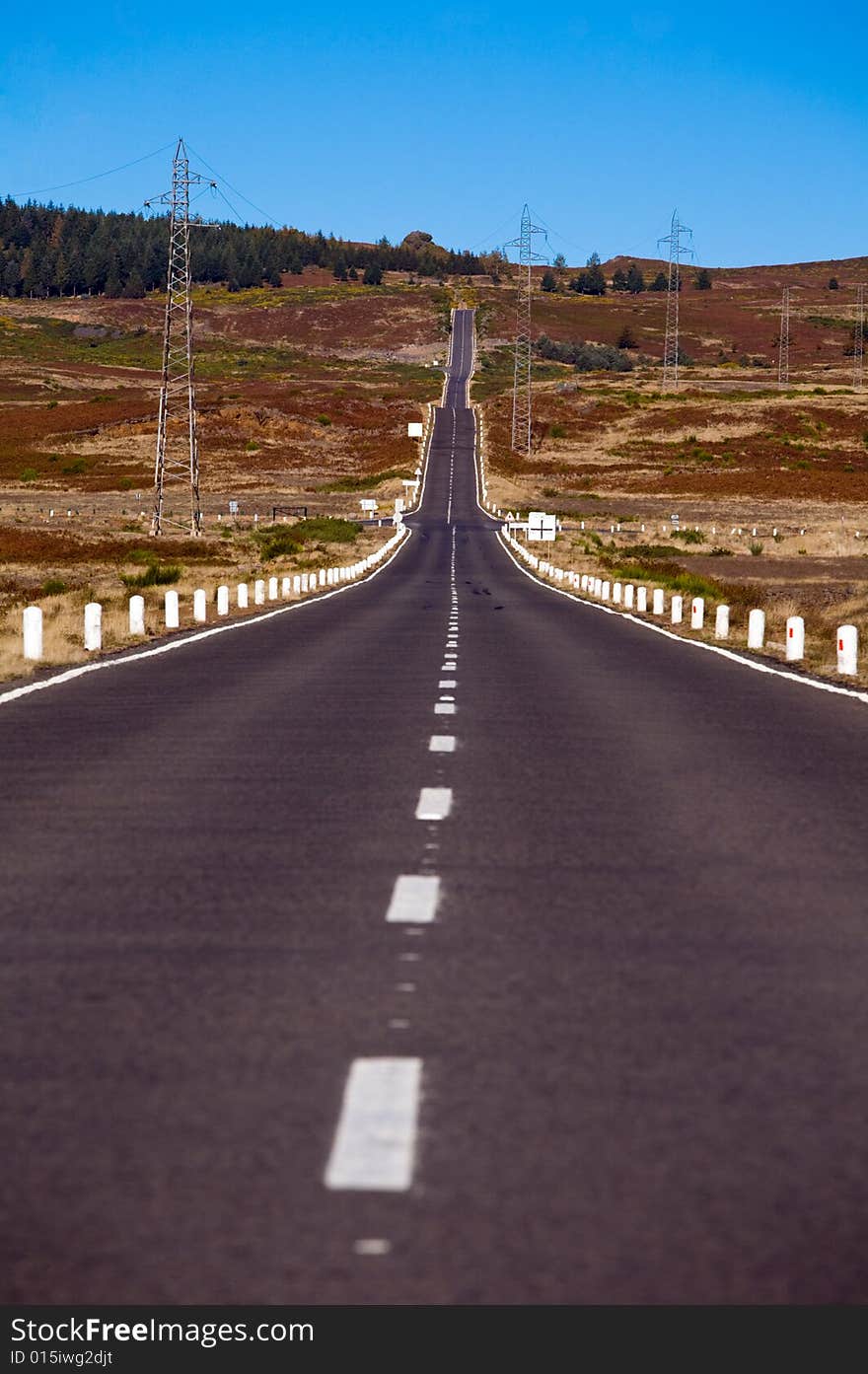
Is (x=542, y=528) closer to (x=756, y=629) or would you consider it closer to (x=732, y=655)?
(x=756, y=629)

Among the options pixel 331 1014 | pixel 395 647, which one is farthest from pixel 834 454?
pixel 331 1014

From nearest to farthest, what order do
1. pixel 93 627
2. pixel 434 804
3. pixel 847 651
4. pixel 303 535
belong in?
1. pixel 434 804
2. pixel 847 651
3. pixel 93 627
4. pixel 303 535

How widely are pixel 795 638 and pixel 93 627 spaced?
33.5ft

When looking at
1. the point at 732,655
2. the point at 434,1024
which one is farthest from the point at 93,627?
the point at 434,1024

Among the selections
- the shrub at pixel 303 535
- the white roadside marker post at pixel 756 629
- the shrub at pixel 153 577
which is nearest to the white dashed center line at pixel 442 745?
the white roadside marker post at pixel 756 629

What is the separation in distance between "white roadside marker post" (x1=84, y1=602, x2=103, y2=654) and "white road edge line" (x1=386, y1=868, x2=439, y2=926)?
17284 millimetres

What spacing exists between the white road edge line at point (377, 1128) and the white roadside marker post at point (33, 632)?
18.2 m

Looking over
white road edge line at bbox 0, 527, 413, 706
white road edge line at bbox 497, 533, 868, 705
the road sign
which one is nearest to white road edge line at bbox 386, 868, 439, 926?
white road edge line at bbox 0, 527, 413, 706

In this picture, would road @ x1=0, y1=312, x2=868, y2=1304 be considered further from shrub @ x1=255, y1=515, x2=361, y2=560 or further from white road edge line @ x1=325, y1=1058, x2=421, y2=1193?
shrub @ x1=255, y1=515, x2=361, y2=560

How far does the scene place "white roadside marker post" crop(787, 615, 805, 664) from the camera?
2523 centimetres

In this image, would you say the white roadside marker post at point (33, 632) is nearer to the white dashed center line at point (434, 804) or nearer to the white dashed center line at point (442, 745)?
the white dashed center line at point (442, 745)

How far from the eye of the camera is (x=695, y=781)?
1248 centimetres

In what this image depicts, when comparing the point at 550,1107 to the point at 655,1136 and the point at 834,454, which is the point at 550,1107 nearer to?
the point at 655,1136

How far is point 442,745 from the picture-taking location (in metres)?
14.5
